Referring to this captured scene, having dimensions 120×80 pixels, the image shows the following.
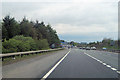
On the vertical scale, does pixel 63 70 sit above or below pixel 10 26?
below

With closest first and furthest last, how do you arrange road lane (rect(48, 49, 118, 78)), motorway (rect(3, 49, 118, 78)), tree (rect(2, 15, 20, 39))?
road lane (rect(48, 49, 118, 78))
motorway (rect(3, 49, 118, 78))
tree (rect(2, 15, 20, 39))

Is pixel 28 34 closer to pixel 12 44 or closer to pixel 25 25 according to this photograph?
pixel 25 25

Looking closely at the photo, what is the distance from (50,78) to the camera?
10.0m

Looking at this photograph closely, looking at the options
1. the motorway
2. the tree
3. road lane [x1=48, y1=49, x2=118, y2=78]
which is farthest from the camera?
the tree

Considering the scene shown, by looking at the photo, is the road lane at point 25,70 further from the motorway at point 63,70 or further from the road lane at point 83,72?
the road lane at point 83,72

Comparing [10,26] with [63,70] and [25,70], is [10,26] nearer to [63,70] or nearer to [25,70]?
[25,70]

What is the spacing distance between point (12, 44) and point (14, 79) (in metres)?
22.5

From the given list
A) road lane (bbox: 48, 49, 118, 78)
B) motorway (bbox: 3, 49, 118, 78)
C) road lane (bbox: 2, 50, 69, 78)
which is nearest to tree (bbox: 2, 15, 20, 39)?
motorway (bbox: 3, 49, 118, 78)

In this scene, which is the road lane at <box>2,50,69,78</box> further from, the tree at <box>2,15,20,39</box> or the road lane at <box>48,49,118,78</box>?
the tree at <box>2,15,20,39</box>

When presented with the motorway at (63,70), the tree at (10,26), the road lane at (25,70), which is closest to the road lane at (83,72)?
the motorway at (63,70)

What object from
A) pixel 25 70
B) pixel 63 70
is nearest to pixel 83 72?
pixel 63 70

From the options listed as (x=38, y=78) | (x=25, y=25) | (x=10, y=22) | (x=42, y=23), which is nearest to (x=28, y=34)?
(x=25, y=25)

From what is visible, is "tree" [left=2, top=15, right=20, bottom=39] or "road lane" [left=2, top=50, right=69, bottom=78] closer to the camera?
"road lane" [left=2, top=50, right=69, bottom=78]

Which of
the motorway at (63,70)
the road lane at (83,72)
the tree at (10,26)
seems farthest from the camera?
the tree at (10,26)
